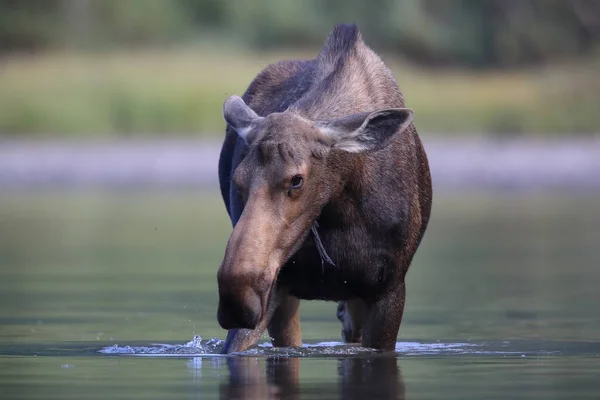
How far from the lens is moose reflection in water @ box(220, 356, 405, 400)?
796cm

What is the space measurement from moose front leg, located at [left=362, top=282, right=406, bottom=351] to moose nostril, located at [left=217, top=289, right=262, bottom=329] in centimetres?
173

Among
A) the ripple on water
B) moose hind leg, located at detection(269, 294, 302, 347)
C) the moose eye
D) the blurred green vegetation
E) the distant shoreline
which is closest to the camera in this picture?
the moose eye

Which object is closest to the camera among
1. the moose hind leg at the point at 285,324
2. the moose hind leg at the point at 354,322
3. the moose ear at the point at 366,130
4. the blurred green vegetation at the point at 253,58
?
the moose ear at the point at 366,130

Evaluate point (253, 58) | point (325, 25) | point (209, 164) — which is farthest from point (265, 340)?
point (325, 25)

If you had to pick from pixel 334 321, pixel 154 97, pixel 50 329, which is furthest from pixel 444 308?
pixel 154 97

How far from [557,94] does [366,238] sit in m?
29.9

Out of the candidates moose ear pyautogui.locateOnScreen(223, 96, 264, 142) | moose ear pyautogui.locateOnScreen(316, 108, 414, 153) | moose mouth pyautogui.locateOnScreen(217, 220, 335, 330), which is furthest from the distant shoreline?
moose mouth pyautogui.locateOnScreen(217, 220, 335, 330)

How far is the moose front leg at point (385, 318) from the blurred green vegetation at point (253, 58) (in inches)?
1029

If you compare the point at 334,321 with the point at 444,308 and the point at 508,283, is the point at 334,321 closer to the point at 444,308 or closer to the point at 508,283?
the point at 444,308

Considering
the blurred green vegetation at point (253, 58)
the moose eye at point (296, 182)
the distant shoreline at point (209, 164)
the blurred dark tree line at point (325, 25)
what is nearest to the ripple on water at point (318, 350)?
the moose eye at point (296, 182)

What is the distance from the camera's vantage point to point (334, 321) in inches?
499

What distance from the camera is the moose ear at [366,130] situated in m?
9.19

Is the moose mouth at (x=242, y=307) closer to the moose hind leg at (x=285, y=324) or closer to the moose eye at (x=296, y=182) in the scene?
the moose eye at (x=296, y=182)

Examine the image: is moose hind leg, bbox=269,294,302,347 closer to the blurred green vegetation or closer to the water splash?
the water splash
